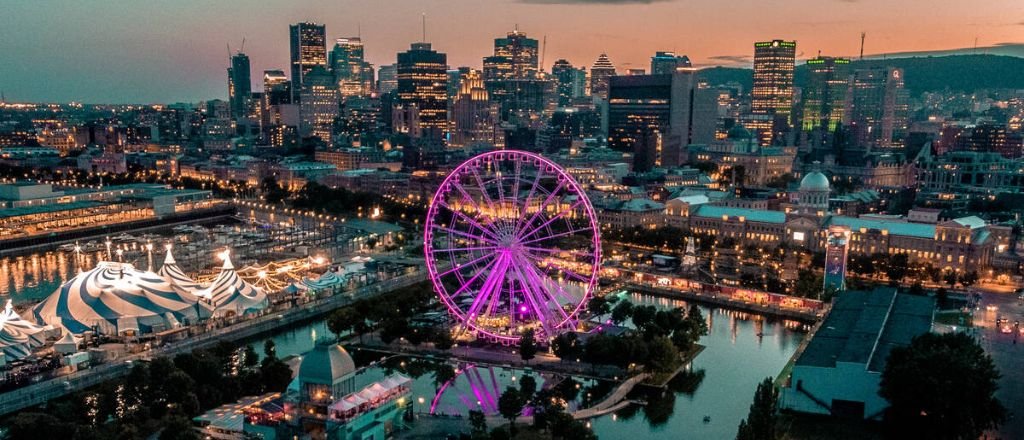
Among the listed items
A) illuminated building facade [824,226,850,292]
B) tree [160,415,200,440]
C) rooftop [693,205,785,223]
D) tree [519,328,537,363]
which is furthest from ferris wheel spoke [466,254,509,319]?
rooftop [693,205,785,223]

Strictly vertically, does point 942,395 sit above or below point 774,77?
below

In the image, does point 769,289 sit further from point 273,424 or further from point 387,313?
point 273,424

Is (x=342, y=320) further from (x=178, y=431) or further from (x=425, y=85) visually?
(x=425, y=85)

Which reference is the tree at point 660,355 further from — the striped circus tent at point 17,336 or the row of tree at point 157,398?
the striped circus tent at point 17,336

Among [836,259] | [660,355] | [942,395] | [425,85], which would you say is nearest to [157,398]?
[660,355]

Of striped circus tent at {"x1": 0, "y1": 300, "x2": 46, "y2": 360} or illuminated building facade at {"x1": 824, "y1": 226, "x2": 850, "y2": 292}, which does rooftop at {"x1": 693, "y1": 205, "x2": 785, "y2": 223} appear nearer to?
illuminated building facade at {"x1": 824, "y1": 226, "x2": 850, "y2": 292}

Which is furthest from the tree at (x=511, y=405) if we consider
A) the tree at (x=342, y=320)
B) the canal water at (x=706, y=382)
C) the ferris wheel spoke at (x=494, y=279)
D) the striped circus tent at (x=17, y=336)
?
the striped circus tent at (x=17, y=336)

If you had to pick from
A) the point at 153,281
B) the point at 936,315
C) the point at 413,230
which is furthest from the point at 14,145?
the point at 936,315
